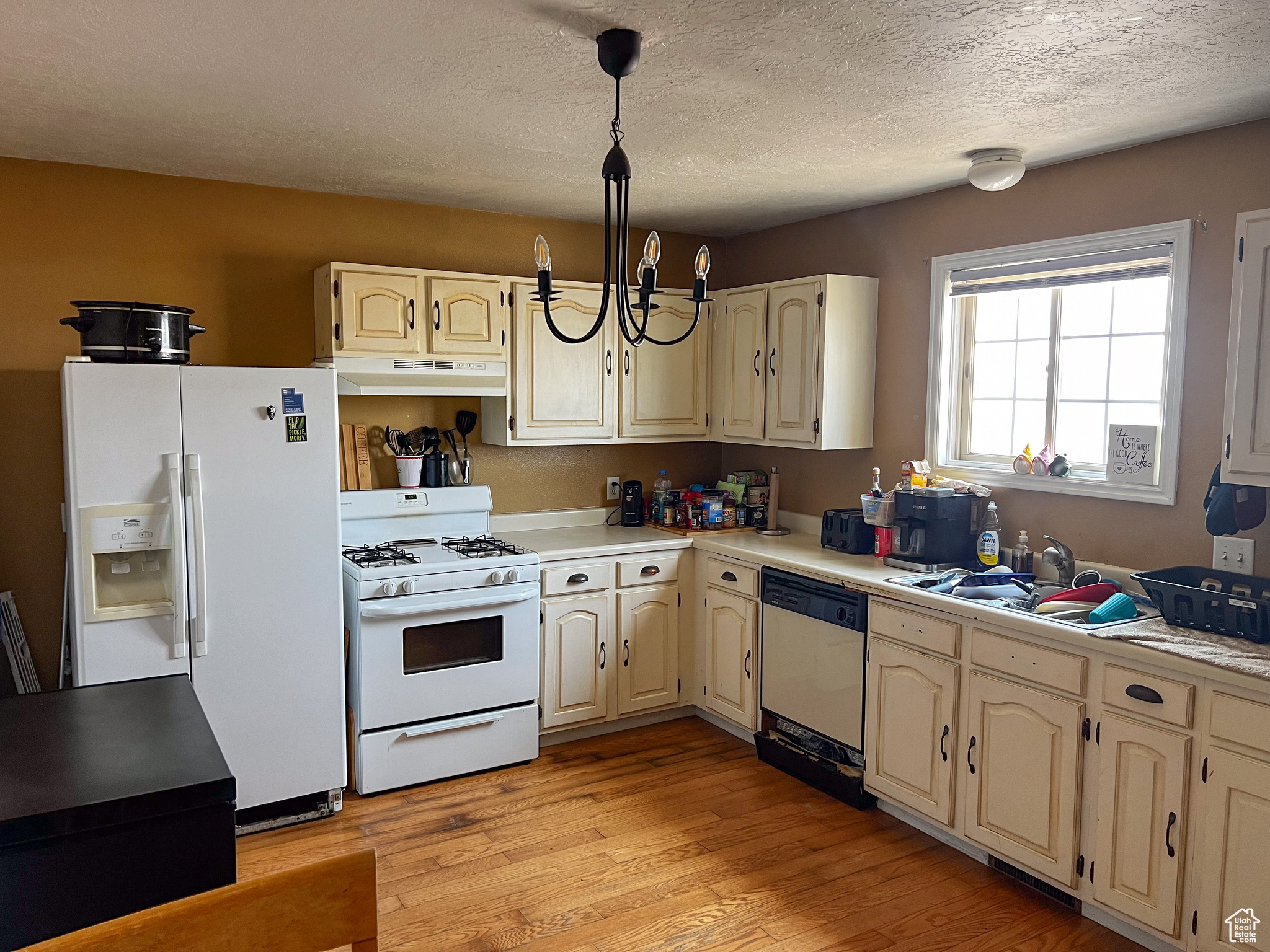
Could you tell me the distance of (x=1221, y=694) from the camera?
2268mm

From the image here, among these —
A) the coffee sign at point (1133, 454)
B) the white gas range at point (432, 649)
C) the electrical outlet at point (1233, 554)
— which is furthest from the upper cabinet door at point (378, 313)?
the electrical outlet at point (1233, 554)

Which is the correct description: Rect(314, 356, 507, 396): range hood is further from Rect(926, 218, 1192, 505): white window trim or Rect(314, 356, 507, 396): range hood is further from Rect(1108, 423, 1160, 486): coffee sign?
Rect(1108, 423, 1160, 486): coffee sign

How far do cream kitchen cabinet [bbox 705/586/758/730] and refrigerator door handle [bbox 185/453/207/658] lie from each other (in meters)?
2.14

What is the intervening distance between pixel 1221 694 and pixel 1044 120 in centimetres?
174

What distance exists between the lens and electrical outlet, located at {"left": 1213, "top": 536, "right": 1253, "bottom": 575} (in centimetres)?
272

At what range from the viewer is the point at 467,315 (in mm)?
3877

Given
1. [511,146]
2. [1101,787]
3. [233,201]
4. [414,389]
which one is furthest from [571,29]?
[1101,787]

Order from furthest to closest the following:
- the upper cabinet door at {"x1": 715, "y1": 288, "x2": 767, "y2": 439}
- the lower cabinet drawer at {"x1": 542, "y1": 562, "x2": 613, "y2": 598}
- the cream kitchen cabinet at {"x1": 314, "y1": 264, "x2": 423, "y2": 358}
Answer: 1. the upper cabinet door at {"x1": 715, "y1": 288, "x2": 767, "y2": 439}
2. the lower cabinet drawer at {"x1": 542, "y1": 562, "x2": 613, "y2": 598}
3. the cream kitchen cabinet at {"x1": 314, "y1": 264, "x2": 423, "y2": 358}

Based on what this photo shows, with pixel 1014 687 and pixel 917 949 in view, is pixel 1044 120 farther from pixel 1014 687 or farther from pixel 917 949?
pixel 917 949

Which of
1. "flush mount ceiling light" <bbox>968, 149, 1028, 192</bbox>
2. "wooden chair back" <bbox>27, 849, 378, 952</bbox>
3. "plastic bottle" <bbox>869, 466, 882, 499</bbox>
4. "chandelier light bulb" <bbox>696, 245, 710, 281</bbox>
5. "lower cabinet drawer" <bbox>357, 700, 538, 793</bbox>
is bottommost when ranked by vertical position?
"lower cabinet drawer" <bbox>357, 700, 538, 793</bbox>

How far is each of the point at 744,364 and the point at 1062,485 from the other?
162 centimetres

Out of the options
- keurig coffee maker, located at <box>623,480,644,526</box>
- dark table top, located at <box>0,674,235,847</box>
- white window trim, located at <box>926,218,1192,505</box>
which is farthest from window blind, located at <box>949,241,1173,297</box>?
dark table top, located at <box>0,674,235,847</box>

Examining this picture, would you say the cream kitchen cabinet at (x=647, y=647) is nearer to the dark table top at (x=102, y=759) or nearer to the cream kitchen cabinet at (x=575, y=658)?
the cream kitchen cabinet at (x=575, y=658)

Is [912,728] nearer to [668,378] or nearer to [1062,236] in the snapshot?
[1062,236]
